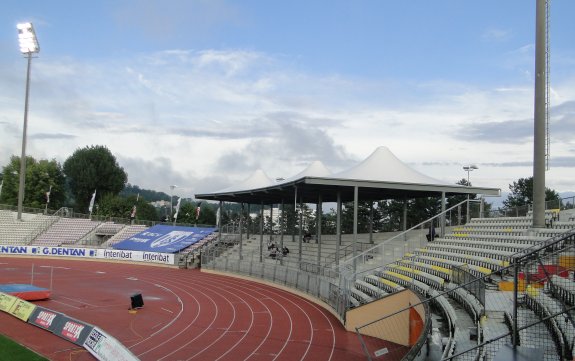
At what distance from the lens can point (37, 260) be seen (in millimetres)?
43625

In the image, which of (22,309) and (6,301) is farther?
(6,301)

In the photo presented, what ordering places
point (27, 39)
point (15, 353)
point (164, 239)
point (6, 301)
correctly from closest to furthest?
point (15, 353), point (6, 301), point (164, 239), point (27, 39)

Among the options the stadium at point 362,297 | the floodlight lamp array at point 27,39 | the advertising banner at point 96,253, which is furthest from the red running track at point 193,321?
the floodlight lamp array at point 27,39

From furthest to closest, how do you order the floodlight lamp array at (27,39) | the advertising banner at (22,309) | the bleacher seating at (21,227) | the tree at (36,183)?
the tree at (36,183) < the floodlight lamp array at (27,39) < the bleacher seating at (21,227) < the advertising banner at (22,309)

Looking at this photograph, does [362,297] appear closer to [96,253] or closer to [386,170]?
[386,170]

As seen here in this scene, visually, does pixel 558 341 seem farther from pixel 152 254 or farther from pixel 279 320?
pixel 152 254

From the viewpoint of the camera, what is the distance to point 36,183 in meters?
77.3

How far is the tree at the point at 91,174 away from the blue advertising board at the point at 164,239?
3601 centimetres

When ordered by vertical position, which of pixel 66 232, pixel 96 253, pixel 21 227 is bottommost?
pixel 96 253

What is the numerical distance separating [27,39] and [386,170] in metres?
41.6

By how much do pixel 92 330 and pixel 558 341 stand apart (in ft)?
38.8

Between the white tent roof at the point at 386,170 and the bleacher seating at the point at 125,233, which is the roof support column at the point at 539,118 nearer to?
the white tent roof at the point at 386,170

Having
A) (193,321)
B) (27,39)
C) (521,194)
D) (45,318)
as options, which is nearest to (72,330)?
(45,318)

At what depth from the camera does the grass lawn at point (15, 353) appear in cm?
1430
